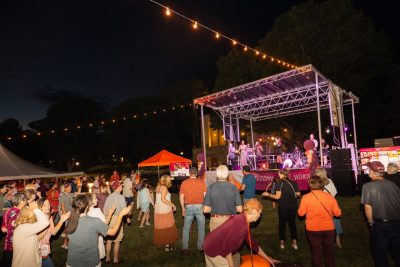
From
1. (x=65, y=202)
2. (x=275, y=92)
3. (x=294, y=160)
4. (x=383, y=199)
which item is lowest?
(x=65, y=202)

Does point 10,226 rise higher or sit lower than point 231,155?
lower

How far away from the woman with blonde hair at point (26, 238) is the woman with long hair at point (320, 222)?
365 centimetres

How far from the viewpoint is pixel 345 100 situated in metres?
16.8

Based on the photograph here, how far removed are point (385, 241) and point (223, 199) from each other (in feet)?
7.34

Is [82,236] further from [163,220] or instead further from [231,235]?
[163,220]

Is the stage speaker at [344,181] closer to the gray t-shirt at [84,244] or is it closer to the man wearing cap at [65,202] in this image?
the man wearing cap at [65,202]

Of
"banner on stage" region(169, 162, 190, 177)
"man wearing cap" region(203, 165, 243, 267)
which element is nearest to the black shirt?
"man wearing cap" region(203, 165, 243, 267)

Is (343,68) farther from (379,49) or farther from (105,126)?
(105,126)

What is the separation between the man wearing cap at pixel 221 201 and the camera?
14.1 ft

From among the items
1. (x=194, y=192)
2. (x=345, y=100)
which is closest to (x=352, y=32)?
(x=345, y=100)

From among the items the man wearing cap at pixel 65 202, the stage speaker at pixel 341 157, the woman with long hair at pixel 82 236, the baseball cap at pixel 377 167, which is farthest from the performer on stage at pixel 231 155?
the woman with long hair at pixel 82 236

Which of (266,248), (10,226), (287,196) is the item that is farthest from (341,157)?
(10,226)

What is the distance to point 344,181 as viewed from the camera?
11.3 meters

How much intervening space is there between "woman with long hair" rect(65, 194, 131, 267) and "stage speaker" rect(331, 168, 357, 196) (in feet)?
33.0
